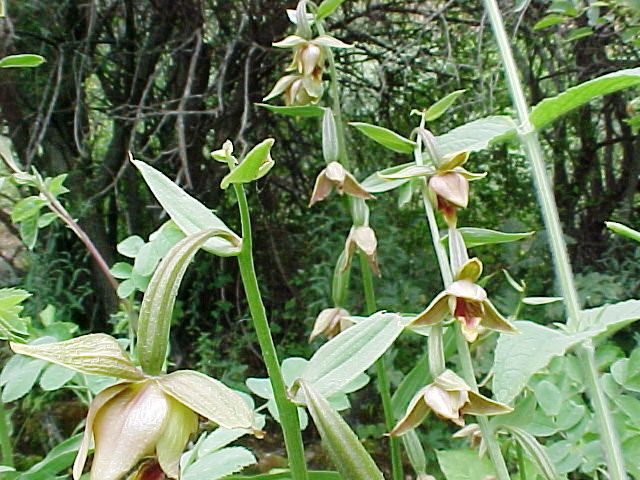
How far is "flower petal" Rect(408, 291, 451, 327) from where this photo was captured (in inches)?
15.7

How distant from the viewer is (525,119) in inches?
19.4

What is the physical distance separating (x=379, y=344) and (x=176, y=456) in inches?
5.1

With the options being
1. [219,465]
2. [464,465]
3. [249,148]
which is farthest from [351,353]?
[249,148]

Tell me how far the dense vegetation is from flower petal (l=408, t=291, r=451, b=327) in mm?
1134

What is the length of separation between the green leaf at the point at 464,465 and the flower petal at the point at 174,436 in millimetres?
605

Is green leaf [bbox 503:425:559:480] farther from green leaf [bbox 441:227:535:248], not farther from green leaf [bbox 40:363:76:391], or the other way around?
green leaf [bbox 40:363:76:391]

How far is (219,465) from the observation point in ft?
1.43

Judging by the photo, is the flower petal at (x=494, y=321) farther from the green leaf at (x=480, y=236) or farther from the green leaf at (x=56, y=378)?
the green leaf at (x=56, y=378)

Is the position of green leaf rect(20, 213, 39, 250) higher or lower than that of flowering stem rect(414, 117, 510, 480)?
higher

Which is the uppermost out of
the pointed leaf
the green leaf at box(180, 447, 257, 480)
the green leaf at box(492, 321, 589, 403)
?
the pointed leaf

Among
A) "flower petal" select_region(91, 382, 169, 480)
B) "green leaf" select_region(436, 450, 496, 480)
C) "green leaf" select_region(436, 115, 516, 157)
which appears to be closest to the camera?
"flower petal" select_region(91, 382, 169, 480)

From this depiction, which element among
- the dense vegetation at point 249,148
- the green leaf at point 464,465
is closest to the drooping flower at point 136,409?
the green leaf at point 464,465

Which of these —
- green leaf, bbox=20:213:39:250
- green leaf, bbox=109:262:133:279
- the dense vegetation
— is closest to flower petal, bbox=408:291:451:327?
green leaf, bbox=109:262:133:279

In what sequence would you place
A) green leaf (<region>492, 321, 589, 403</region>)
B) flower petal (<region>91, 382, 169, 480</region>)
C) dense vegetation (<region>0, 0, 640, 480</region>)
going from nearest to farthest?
flower petal (<region>91, 382, 169, 480</region>)
green leaf (<region>492, 321, 589, 403</region>)
dense vegetation (<region>0, 0, 640, 480</region>)
